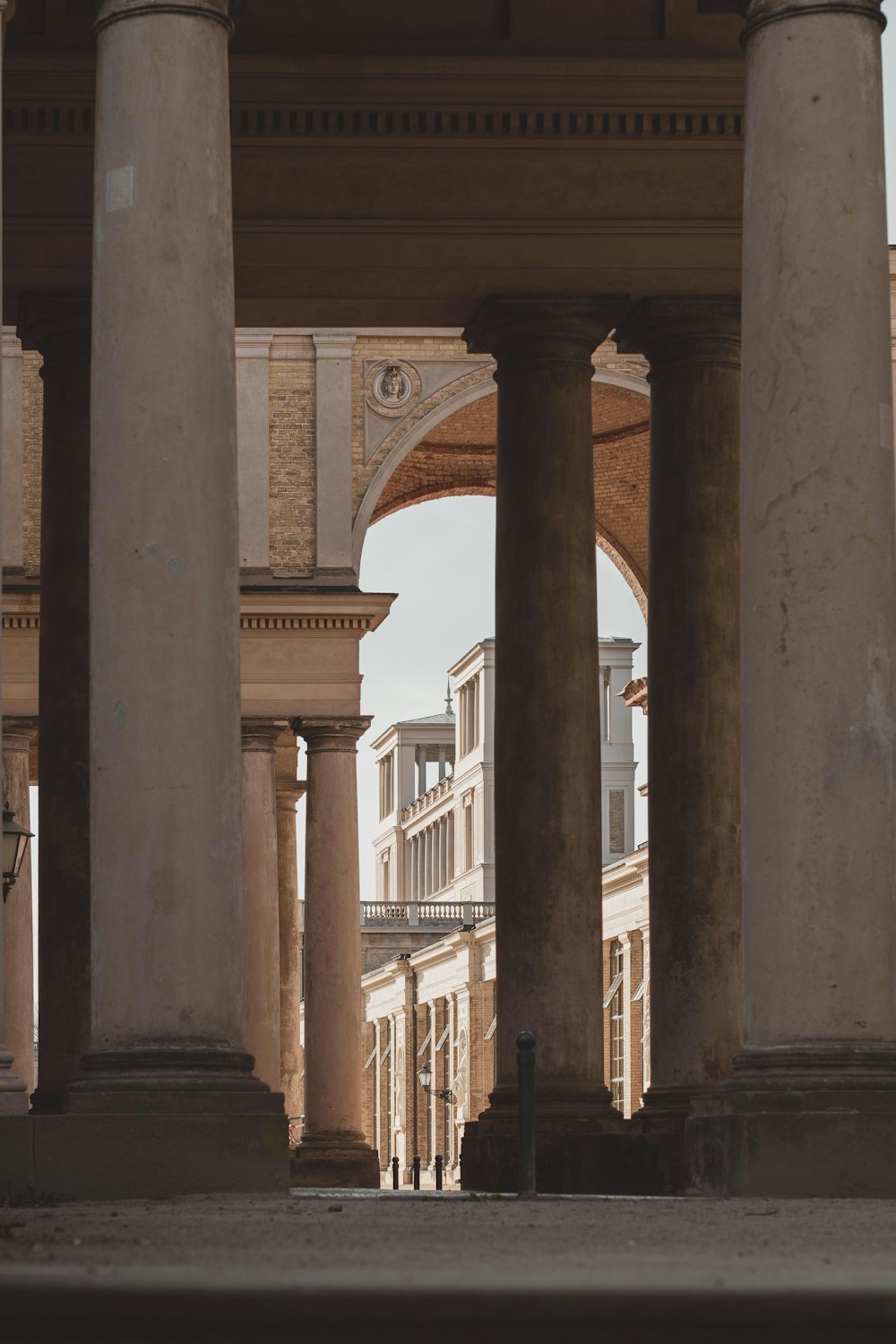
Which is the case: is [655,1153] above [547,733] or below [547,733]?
below

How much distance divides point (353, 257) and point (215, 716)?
16956 millimetres

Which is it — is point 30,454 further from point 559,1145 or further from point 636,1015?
point 636,1015

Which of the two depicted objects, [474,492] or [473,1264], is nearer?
[473,1264]

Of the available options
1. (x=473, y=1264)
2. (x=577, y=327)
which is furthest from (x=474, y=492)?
(x=473, y=1264)

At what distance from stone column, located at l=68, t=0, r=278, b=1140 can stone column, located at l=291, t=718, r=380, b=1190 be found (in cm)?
5143

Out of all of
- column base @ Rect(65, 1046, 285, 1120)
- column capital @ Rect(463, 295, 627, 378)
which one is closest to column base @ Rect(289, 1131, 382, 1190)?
column capital @ Rect(463, 295, 627, 378)

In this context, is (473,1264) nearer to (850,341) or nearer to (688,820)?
(850,341)

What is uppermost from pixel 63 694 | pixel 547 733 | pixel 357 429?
pixel 357 429

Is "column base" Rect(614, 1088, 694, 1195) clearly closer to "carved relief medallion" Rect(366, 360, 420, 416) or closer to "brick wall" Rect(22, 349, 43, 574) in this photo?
"brick wall" Rect(22, 349, 43, 574)

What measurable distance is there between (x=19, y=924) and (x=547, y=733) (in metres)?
35.7

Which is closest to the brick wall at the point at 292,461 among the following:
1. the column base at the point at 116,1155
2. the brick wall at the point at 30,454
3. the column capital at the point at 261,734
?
the column capital at the point at 261,734

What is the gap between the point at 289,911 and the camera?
3939 inches

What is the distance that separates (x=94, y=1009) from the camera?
31.7 metres

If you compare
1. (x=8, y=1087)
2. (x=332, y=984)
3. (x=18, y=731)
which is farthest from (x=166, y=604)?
(x=332, y=984)
